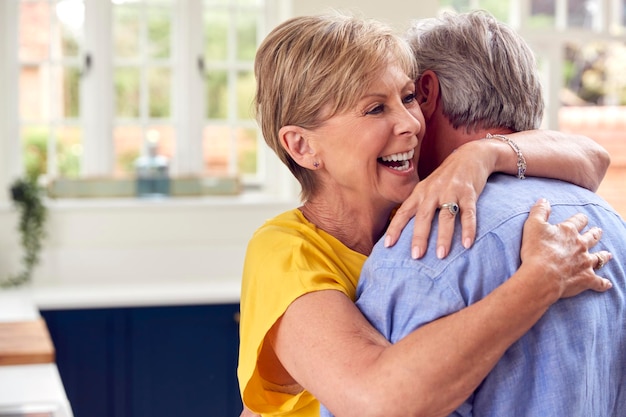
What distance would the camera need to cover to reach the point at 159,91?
4.80 m

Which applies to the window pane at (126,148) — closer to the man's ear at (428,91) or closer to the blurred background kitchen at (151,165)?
the blurred background kitchen at (151,165)

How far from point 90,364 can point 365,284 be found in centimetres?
302

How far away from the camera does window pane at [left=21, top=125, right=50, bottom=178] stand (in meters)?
4.65

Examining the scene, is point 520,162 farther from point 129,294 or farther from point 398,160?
point 129,294

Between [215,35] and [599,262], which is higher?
[215,35]

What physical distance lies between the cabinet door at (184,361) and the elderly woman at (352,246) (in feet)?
8.61

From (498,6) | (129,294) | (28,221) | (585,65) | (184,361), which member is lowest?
(184,361)

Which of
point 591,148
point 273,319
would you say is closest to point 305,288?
point 273,319

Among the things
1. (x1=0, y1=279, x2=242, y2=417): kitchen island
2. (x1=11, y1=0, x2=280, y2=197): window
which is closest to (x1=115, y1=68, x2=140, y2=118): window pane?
(x1=11, y1=0, x2=280, y2=197): window

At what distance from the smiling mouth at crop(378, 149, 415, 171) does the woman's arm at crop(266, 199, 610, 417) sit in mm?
299

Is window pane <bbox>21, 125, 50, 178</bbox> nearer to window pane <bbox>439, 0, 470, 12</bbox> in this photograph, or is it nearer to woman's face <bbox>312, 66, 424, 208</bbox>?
window pane <bbox>439, 0, 470, 12</bbox>

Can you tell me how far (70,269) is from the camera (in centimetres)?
445

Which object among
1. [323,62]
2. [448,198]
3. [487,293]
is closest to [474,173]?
[448,198]

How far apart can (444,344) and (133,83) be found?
388 centimetres
